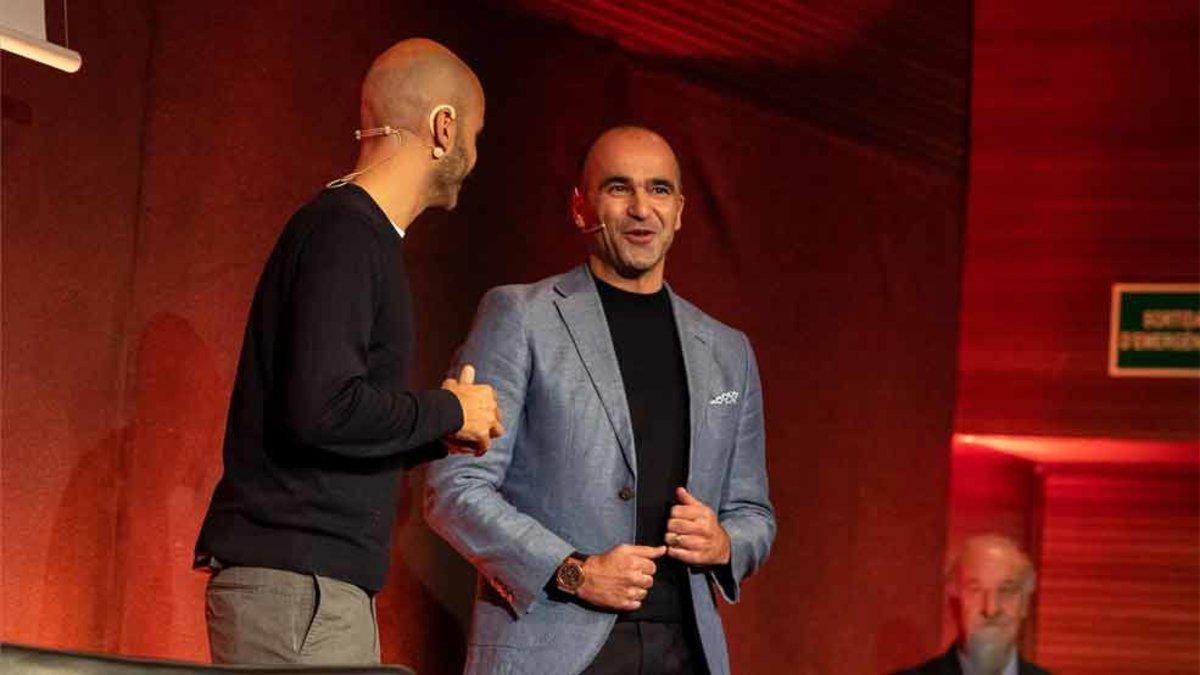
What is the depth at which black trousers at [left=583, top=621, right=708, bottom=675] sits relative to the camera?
289cm

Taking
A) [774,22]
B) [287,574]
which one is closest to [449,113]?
[287,574]

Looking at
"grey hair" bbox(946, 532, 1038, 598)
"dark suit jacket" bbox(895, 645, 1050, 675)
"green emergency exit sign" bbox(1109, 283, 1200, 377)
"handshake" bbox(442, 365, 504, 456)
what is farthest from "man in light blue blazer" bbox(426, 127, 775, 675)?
"green emergency exit sign" bbox(1109, 283, 1200, 377)

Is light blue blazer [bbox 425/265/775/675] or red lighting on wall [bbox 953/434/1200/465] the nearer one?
light blue blazer [bbox 425/265/775/675]

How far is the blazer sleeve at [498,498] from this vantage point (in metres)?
2.88

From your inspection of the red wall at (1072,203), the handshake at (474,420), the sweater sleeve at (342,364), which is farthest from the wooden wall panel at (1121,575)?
the sweater sleeve at (342,364)

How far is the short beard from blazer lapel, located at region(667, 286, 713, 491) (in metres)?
1.00

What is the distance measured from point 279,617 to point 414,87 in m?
0.75

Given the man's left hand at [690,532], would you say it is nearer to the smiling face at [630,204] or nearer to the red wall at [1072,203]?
the smiling face at [630,204]

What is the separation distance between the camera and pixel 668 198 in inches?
124

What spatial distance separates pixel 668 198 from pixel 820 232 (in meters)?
1.11

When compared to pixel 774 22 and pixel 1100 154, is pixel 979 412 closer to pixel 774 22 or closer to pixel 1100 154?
pixel 1100 154

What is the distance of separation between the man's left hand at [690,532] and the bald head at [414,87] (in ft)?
2.51

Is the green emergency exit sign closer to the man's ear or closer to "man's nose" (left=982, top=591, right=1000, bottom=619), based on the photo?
"man's nose" (left=982, top=591, right=1000, bottom=619)

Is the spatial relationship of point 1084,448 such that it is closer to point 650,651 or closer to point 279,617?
point 650,651
